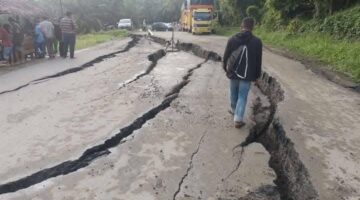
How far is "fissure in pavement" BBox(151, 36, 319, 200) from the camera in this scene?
452cm

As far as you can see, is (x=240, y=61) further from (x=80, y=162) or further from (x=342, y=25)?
(x=342, y=25)

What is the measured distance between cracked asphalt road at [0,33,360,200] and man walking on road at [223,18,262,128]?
17.6 inches

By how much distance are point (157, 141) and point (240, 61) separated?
1.70 metres

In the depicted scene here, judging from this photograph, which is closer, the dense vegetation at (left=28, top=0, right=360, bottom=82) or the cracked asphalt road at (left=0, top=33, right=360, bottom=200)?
the cracked asphalt road at (left=0, top=33, right=360, bottom=200)

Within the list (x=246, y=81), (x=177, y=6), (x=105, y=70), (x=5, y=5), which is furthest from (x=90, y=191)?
(x=177, y=6)

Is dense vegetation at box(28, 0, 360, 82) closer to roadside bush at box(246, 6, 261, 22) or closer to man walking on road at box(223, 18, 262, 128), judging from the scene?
roadside bush at box(246, 6, 261, 22)

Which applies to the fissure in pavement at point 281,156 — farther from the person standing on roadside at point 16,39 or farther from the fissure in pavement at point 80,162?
the person standing on roadside at point 16,39

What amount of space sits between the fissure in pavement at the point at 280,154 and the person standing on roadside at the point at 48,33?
8422 mm

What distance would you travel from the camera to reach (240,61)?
618 centimetres

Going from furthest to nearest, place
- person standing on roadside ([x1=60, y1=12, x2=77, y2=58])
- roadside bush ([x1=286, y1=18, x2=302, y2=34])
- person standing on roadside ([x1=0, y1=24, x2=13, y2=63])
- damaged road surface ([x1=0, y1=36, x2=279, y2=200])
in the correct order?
roadside bush ([x1=286, y1=18, x2=302, y2=34]) → person standing on roadside ([x1=60, y1=12, x2=77, y2=58]) → person standing on roadside ([x1=0, y1=24, x2=13, y2=63]) → damaged road surface ([x1=0, y1=36, x2=279, y2=200])

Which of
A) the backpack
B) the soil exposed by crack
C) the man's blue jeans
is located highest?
the backpack

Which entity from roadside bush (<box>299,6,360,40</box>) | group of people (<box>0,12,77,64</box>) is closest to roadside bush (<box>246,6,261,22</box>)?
roadside bush (<box>299,6,360,40</box>)

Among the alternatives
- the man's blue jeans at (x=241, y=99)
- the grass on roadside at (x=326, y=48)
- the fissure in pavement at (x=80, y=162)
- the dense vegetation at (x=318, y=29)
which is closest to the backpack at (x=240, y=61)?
the man's blue jeans at (x=241, y=99)

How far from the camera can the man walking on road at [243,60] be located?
20.1 feet
